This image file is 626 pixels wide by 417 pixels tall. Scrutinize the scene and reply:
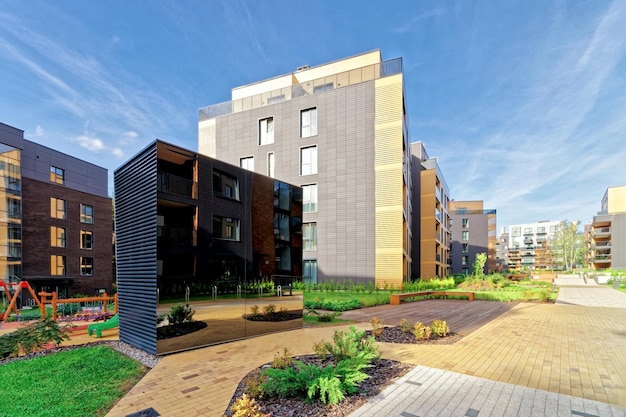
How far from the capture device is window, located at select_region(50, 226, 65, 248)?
85.7ft

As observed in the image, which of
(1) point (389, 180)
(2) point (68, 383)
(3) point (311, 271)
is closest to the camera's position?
(2) point (68, 383)

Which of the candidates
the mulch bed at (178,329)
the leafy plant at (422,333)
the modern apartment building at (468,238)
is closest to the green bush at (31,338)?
the mulch bed at (178,329)

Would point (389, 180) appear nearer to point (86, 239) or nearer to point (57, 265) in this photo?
point (86, 239)

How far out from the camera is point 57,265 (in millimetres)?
26516

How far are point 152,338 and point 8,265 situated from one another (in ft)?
78.4

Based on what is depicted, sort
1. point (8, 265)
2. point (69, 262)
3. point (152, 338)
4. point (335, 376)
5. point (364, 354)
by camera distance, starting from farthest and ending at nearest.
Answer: point (69, 262) → point (8, 265) → point (152, 338) → point (364, 354) → point (335, 376)

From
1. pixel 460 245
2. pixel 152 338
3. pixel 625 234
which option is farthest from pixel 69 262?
pixel 625 234

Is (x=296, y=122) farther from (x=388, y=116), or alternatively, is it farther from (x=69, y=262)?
(x=69, y=262)

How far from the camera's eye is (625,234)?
5884 centimetres

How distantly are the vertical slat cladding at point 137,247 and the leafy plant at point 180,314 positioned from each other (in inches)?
14.9

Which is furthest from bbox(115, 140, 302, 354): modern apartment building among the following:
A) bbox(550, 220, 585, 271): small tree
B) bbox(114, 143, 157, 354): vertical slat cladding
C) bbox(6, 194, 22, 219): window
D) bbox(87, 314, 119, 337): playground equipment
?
bbox(550, 220, 585, 271): small tree

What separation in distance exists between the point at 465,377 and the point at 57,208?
3363 cm

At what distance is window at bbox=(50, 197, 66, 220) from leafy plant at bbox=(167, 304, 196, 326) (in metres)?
27.5

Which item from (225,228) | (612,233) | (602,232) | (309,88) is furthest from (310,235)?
(602,232)
